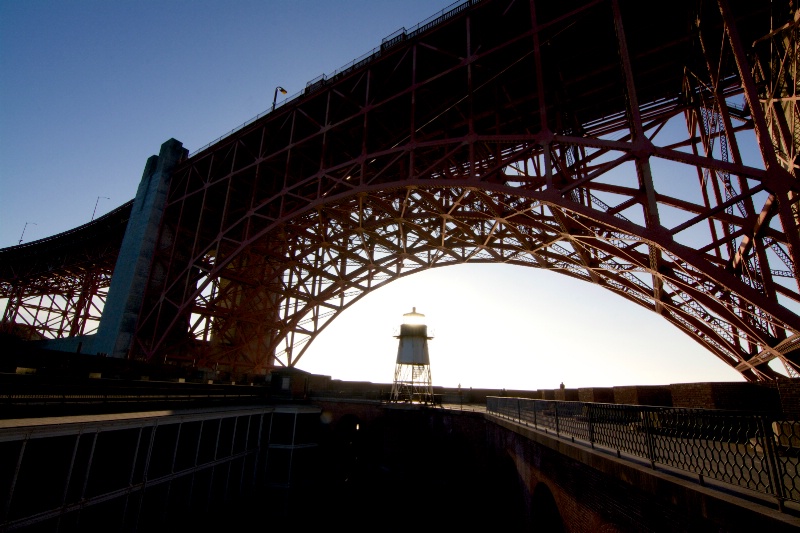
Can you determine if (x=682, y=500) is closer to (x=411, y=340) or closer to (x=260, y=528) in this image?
(x=260, y=528)

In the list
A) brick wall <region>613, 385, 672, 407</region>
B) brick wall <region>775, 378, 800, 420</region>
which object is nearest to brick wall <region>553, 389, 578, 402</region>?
brick wall <region>613, 385, 672, 407</region>

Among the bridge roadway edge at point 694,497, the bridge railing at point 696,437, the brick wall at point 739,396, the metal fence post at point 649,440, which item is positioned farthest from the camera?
the brick wall at point 739,396

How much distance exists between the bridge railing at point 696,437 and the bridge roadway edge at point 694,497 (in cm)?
21

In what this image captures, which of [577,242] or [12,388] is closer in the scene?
[12,388]

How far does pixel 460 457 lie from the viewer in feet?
66.9

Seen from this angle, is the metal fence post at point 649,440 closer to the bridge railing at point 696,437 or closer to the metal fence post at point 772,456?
the bridge railing at point 696,437

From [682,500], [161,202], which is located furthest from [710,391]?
[161,202]

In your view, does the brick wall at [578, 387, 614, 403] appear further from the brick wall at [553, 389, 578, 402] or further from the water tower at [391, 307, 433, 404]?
the water tower at [391, 307, 433, 404]

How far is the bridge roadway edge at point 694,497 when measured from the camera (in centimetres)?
361

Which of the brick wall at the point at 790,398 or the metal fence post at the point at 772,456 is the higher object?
the brick wall at the point at 790,398

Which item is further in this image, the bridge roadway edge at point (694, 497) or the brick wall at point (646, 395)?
the brick wall at point (646, 395)

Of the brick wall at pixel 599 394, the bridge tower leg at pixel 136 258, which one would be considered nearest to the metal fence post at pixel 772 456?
the brick wall at pixel 599 394

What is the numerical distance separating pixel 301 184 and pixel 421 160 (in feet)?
25.2

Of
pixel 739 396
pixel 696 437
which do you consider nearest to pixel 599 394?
pixel 739 396
